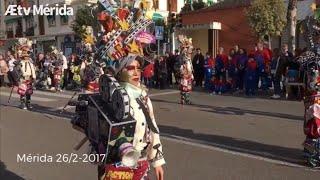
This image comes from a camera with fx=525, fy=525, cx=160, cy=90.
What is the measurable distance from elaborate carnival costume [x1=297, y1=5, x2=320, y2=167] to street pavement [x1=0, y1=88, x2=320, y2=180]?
277 millimetres

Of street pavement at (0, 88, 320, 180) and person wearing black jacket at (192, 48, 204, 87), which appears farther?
person wearing black jacket at (192, 48, 204, 87)

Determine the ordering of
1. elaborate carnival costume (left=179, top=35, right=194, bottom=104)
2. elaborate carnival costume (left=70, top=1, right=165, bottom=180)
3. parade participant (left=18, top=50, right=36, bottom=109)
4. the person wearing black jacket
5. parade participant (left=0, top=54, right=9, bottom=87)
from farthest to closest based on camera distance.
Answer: parade participant (left=0, top=54, right=9, bottom=87), the person wearing black jacket, parade participant (left=18, top=50, right=36, bottom=109), elaborate carnival costume (left=179, top=35, right=194, bottom=104), elaborate carnival costume (left=70, top=1, right=165, bottom=180)

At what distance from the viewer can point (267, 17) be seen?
91.8 feet

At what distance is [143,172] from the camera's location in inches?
178

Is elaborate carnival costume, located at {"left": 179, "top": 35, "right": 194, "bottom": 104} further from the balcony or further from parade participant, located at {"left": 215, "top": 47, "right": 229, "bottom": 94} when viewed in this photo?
the balcony

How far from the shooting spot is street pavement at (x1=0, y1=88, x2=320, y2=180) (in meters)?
7.27

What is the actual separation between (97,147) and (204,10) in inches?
1201

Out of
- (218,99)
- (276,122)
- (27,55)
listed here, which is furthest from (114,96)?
(218,99)

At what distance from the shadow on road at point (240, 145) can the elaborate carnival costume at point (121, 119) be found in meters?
3.77

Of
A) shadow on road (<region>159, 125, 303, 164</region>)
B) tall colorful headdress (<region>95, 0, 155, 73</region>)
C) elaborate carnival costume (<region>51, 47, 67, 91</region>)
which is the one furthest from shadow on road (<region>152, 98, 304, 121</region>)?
elaborate carnival costume (<region>51, 47, 67, 91</region>)

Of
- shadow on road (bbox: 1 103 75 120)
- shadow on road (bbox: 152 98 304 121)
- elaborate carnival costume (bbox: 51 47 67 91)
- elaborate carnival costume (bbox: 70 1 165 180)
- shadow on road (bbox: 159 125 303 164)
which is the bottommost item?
shadow on road (bbox: 1 103 75 120)

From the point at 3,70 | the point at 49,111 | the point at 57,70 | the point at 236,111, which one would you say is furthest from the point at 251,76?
the point at 3,70

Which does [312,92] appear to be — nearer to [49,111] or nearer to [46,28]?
[49,111]

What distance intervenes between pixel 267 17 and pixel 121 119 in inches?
980
